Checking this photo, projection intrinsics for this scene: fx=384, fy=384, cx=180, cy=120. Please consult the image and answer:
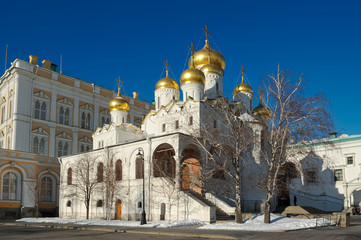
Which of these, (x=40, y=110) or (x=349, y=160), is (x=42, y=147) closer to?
(x=40, y=110)

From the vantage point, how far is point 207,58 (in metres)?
35.9

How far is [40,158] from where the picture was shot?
1537 inches

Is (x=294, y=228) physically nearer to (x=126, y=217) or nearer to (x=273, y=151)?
(x=273, y=151)

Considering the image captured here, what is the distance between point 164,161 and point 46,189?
51.3 feet

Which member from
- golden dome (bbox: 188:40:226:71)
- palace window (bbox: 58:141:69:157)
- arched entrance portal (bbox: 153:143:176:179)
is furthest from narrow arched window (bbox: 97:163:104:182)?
golden dome (bbox: 188:40:226:71)

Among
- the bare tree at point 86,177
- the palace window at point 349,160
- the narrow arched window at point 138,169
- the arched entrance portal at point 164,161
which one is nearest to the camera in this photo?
the arched entrance portal at point 164,161

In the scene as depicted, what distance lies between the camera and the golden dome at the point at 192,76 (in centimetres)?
3262

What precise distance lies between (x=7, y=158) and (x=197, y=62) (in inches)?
772

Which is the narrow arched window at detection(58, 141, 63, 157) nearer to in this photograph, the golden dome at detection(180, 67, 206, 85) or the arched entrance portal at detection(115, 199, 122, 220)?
the arched entrance portal at detection(115, 199, 122, 220)

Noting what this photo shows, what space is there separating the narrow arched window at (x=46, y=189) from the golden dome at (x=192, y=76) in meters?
18.0

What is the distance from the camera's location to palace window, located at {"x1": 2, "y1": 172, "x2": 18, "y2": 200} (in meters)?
35.0

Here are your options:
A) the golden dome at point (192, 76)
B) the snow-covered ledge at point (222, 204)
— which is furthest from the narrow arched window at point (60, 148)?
the snow-covered ledge at point (222, 204)

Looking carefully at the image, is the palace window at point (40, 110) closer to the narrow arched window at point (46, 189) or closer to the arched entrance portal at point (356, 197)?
the narrow arched window at point (46, 189)

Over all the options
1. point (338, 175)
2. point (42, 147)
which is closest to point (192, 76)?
point (42, 147)
